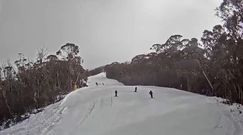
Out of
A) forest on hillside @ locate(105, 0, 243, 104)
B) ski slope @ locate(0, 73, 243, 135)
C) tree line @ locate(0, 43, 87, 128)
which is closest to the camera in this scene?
ski slope @ locate(0, 73, 243, 135)

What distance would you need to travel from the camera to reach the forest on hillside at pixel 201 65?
38.8 meters

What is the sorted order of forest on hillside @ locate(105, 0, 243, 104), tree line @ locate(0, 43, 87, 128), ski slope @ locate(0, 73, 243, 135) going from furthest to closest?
tree line @ locate(0, 43, 87, 128)
forest on hillside @ locate(105, 0, 243, 104)
ski slope @ locate(0, 73, 243, 135)

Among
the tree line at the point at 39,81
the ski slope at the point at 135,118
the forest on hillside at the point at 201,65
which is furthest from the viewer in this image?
the tree line at the point at 39,81

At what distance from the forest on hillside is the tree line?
16.7m

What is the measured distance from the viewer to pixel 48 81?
7869 centimetres

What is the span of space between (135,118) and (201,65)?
112ft

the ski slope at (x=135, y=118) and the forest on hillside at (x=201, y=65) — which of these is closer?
the ski slope at (x=135, y=118)

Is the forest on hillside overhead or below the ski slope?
overhead

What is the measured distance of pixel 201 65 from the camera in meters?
66.7

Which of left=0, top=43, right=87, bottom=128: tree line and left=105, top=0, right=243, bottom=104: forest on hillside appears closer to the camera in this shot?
left=105, top=0, right=243, bottom=104: forest on hillside

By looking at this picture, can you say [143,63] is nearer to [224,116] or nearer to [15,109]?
[15,109]

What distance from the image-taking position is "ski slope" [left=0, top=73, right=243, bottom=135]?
28.0 metres

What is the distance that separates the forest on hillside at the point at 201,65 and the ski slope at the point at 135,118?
6.91 m

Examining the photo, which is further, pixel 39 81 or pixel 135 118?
pixel 39 81
